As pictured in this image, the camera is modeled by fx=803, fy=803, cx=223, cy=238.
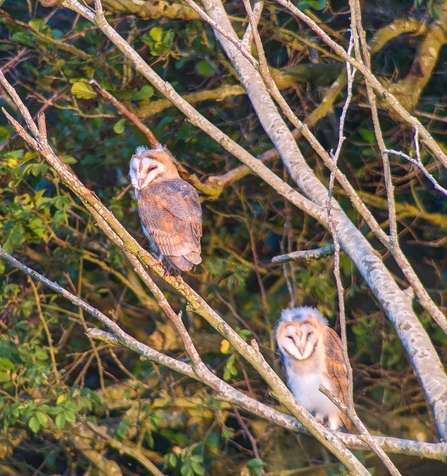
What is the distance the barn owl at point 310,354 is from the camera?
3633mm

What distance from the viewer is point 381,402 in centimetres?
406

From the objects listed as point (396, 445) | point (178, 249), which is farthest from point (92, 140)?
point (396, 445)

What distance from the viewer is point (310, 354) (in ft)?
12.0

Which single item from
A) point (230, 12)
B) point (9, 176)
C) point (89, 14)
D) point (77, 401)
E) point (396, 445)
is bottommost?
point (77, 401)

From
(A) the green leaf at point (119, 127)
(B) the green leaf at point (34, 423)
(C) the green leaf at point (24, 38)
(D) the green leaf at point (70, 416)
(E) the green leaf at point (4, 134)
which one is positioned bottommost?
(B) the green leaf at point (34, 423)

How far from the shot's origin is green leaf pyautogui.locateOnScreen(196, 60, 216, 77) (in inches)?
159

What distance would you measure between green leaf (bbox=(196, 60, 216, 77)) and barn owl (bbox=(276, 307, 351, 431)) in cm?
127

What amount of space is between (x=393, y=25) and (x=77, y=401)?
2361 millimetres

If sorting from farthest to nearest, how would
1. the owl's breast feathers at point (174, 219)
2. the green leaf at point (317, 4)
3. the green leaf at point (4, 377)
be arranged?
the green leaf at point (4, 377) < the green leaf at point (317, 4) < the owl's breast feathers at point (174, 219)

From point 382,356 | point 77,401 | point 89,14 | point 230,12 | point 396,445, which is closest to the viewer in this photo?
point 396,445

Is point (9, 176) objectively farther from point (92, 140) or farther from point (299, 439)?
point (299, 439)

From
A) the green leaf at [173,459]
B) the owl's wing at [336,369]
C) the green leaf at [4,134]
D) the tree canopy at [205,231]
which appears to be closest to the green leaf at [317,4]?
the tree canopy at [205,231]

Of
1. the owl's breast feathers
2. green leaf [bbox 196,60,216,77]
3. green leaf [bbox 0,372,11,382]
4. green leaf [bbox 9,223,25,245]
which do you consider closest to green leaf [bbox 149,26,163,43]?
green leaf [bbox 196,60,216,77]

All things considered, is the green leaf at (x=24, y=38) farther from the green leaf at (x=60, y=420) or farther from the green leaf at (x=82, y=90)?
the green leaf at (x=60, y=420)
